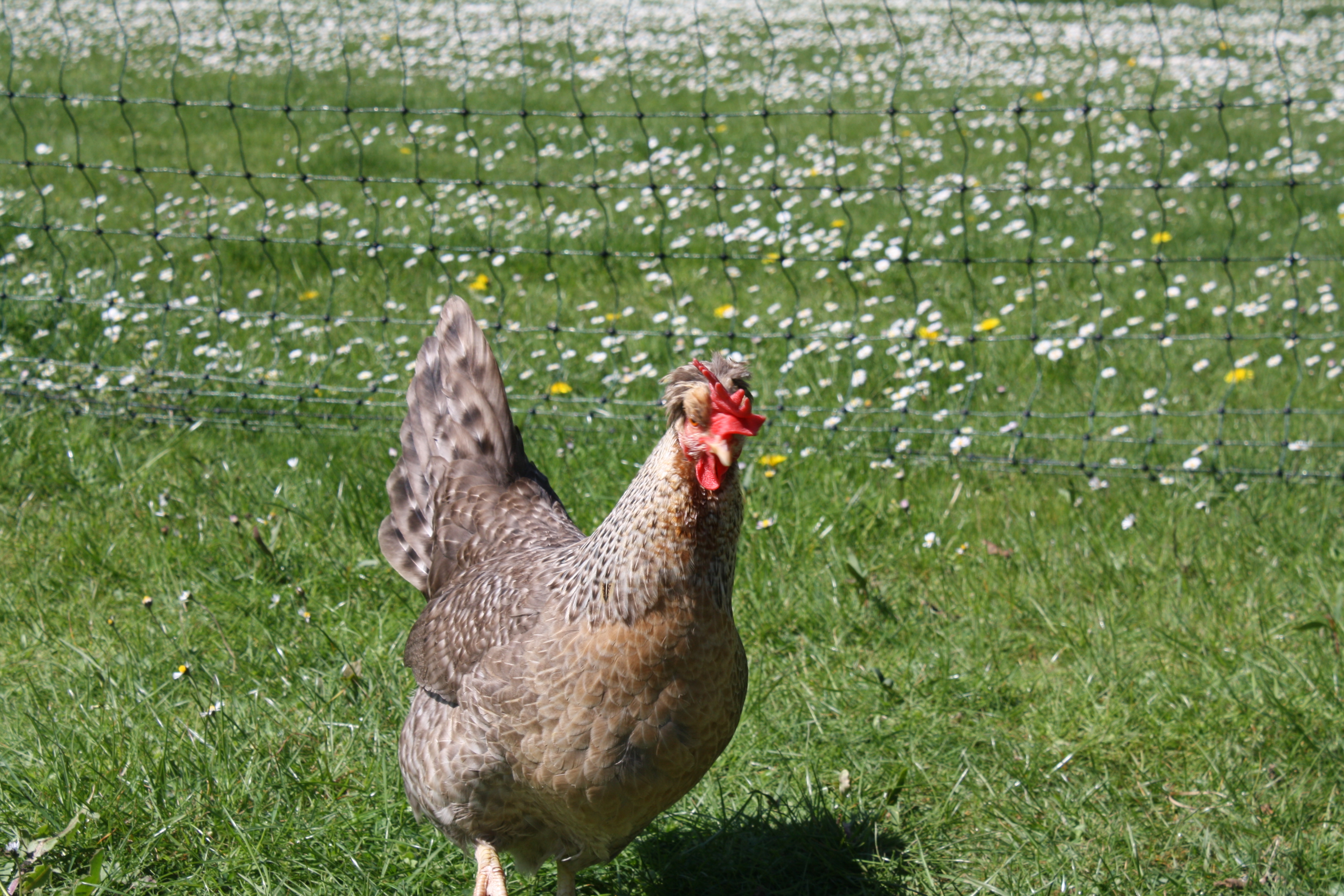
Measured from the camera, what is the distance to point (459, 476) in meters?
2.92

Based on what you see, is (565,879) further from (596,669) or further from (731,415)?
(731,415)

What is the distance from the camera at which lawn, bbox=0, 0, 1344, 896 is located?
8.83 feet

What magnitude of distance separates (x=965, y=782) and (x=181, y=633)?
227 centimetres

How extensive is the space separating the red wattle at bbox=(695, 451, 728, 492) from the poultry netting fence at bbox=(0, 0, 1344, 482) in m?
2.33

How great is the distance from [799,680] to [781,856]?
2.16 ft

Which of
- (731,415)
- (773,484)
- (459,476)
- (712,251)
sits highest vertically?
(731,415)

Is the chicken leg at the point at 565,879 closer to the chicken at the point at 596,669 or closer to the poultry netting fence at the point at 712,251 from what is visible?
the chicken at the point at 596,669

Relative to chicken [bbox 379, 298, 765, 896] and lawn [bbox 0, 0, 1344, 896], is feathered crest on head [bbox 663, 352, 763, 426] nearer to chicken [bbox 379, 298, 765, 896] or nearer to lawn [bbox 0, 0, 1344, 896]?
chicken [bbox 379, 298, 765, 896]

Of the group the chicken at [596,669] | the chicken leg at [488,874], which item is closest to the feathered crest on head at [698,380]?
the chicken at [596,669]

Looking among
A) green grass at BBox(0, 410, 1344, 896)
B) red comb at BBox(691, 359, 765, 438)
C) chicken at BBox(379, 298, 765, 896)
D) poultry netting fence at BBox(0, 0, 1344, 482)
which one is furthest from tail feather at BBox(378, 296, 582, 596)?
poultry netting fence at BBox(0, 0, 1344, 482)

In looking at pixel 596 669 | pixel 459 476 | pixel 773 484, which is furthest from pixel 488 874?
pixel 773 484

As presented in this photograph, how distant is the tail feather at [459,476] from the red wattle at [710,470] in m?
0.85

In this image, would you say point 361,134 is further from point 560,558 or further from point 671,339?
point 560,558

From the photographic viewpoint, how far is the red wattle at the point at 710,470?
6.37 feet
